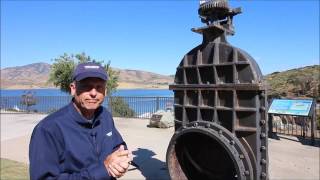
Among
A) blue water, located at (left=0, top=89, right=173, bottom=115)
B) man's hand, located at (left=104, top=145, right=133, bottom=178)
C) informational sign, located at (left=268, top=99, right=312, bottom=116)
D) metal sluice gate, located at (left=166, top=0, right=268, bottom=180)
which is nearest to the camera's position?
man's hand, located at (left=104, top=145, right=133, bottom=178)

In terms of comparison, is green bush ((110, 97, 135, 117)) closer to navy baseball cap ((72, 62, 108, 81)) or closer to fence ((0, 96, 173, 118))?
fence ((0, 96, 173, 118))

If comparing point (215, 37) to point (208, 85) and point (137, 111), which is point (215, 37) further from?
point (137, 111)

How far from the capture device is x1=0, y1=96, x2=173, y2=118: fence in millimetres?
18250

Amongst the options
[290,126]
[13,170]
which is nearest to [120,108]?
[290,126]

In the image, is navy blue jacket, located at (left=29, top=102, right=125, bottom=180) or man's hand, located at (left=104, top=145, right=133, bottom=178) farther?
man's hand, located at (left=104, top=145, right=133, bottom=178)

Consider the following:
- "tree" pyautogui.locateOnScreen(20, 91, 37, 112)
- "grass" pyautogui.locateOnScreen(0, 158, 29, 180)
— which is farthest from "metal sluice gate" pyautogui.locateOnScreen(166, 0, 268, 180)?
"tree" pyautogui.locateOnScreen(20, 91, 37, 112)

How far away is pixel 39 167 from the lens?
205 cm

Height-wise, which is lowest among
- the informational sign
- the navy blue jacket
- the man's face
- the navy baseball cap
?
the informational sign

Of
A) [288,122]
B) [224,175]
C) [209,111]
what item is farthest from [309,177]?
[288,122]

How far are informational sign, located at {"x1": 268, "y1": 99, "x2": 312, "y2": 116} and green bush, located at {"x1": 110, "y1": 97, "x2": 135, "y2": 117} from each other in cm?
928

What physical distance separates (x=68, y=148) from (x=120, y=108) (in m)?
17.4

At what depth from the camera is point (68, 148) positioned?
2211mm

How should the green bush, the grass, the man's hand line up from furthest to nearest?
1. the green bush
2. the grass
3. the man's hand

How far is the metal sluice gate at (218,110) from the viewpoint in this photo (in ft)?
15.2
